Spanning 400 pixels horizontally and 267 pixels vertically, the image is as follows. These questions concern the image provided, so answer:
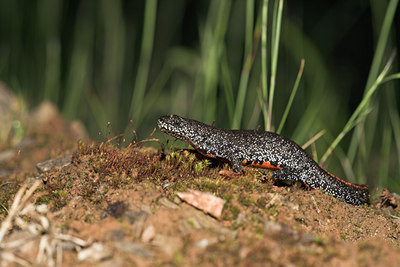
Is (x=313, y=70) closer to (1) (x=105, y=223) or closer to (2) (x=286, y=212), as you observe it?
(2) (x=286, y=212)

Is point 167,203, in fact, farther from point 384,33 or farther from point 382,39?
point 382,39

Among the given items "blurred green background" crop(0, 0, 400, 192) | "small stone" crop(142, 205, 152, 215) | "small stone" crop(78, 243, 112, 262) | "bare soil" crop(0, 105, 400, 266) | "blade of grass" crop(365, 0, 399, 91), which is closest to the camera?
"small stone" crop(78, 243, 112, 262)

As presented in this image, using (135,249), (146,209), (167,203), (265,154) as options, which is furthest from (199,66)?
(135,249)

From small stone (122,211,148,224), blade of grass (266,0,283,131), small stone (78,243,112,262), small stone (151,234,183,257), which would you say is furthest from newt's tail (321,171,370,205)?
small stone (78,243,112,262)

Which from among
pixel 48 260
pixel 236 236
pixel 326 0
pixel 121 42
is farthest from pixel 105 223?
pixel 326 0

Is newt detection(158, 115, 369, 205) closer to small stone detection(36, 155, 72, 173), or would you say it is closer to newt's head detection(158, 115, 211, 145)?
newt's head detection(158, 115, 211, 145)

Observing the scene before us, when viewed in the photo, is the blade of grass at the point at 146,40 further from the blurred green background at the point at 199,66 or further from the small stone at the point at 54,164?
the small stone at the point at 54,164

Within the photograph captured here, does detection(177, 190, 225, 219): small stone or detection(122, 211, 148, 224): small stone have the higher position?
detection(177, 190, 225, 219): small stone

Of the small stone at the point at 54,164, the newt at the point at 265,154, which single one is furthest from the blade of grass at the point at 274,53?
the small stone at the point at 54,164
